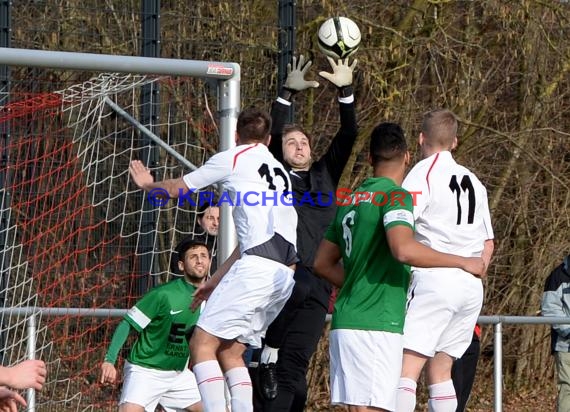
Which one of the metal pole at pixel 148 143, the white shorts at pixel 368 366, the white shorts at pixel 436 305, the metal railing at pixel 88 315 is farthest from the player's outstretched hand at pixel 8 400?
the metal pole at pixel 148 143

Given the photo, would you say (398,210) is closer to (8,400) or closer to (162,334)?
(8,400)

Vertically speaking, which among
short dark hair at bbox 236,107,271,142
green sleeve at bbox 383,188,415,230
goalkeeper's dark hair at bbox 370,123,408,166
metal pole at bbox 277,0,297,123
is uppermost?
metal pole at bbox 277,0,297,123

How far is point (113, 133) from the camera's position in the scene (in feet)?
33.1

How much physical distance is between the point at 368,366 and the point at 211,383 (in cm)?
110

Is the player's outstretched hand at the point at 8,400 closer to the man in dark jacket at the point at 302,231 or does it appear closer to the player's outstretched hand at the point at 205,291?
the player's outstretched hand at the point at 205,291

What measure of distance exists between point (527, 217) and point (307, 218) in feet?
22.6

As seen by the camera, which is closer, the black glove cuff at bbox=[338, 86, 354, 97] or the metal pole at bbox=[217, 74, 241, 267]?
the black glove cuff at bbox=[338, 86, 354, 97]

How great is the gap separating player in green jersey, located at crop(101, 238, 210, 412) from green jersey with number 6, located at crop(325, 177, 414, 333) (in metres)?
2.38

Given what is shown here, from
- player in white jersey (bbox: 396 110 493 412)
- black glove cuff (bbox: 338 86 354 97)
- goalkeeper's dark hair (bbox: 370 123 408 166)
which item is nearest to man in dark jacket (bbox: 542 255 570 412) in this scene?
player in white jersey (bbox: 396 110 493 412)

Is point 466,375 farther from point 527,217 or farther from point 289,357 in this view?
point 527,217

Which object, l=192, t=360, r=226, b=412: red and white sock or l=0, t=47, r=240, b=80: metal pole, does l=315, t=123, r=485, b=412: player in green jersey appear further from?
l=0, t=47, r=240, b=80: metal pole

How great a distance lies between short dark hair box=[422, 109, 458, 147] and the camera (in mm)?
7613

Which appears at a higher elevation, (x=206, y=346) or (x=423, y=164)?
(x=423, y=164)

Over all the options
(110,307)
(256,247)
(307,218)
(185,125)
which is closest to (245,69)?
(185,125)
